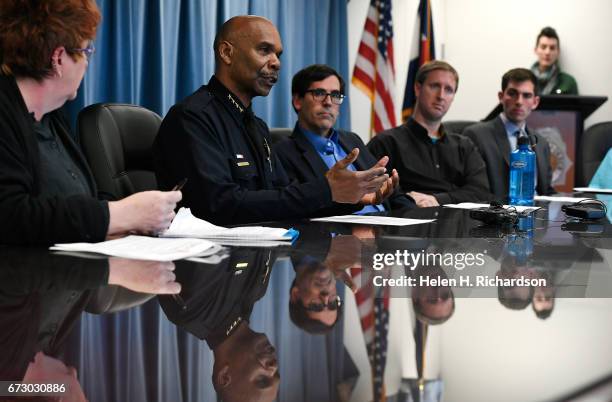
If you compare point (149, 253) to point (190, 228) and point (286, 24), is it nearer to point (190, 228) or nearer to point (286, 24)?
point (190, 228)

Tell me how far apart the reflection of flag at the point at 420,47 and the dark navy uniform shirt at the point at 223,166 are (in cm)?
401

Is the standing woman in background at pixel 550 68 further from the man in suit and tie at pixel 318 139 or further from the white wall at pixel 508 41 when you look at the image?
the man in suit and tie at pixel 318 139

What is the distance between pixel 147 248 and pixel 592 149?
415cm

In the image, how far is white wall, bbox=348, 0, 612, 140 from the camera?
797cm

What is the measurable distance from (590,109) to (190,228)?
4.59 m

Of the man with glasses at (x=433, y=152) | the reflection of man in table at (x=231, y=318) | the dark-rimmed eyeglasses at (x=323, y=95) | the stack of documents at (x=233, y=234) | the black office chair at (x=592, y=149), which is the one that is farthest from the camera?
the black office chair at (x=592, y=149)

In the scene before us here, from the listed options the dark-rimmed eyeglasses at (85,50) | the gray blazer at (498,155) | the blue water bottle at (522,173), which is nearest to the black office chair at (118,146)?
the dark-rimmed eyeglasses at (85,50)

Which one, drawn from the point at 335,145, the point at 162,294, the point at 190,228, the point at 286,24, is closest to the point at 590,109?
the point at 286,24

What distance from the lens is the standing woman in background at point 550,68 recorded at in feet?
25.8

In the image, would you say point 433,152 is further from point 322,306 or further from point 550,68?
point 550,68

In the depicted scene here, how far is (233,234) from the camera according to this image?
155 cm

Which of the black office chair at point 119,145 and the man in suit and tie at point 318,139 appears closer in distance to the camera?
the black office chair at point 119,145

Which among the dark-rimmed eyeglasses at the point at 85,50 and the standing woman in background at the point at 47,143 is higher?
the dark-rimmed eyeglasses at the point at 85,50

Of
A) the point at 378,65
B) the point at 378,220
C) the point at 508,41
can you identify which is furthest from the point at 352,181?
the point at 508,41
